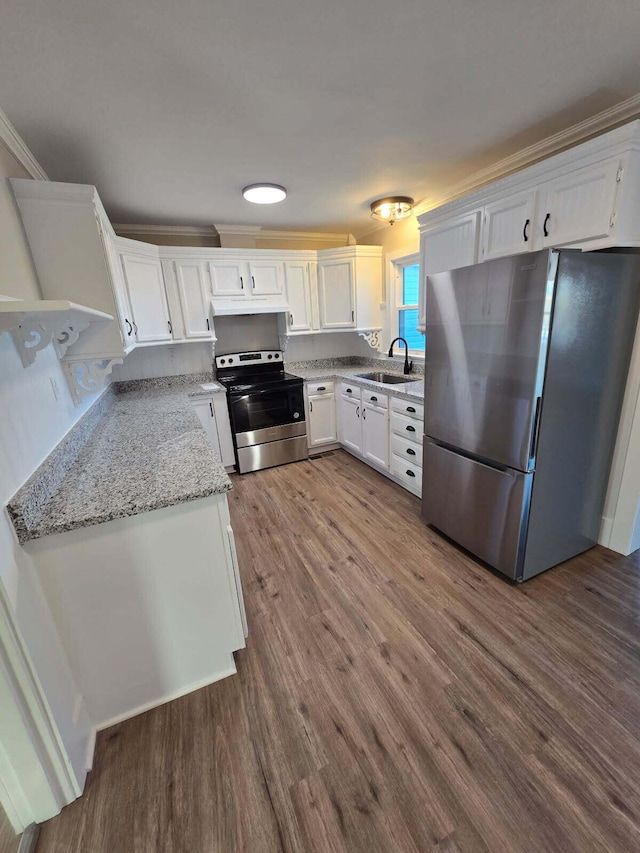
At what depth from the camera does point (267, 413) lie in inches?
141

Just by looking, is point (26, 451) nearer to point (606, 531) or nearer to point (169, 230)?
point (169, 230)

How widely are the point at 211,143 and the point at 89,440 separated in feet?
5.80

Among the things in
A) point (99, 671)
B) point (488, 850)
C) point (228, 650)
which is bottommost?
point (488, 850)

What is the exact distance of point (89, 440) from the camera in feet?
6.58

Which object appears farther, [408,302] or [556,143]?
[408,302]

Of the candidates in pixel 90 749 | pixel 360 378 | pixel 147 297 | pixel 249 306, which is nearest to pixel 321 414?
pixel 360 378

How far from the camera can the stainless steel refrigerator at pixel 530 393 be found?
1686 millimetres

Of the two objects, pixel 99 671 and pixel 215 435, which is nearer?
pixel 99 671

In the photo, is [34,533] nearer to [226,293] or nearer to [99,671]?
[99,671]

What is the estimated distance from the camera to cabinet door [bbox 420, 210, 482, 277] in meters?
2.33

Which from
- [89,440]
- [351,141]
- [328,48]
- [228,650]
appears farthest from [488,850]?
[351,141]

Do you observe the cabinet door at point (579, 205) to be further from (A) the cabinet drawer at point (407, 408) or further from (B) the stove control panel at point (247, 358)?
(B) the stove control panel at point (247, 358)

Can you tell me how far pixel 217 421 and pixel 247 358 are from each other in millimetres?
834

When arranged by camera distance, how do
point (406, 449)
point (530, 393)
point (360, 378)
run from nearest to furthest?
1. point (530, 393)
2. point (406, 449)
3. point (360, 378)
